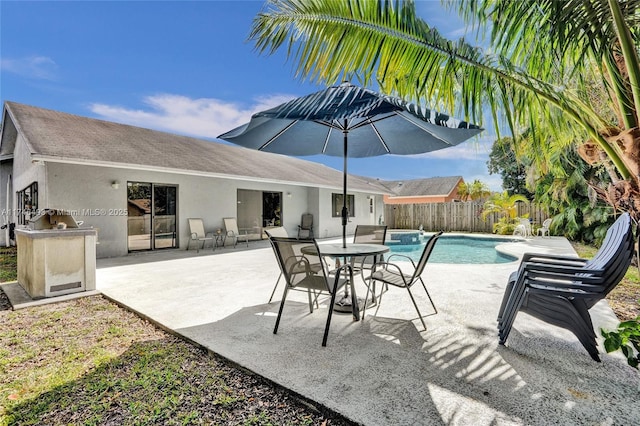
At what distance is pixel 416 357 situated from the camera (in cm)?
301

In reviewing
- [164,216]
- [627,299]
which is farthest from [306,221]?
[627,299]

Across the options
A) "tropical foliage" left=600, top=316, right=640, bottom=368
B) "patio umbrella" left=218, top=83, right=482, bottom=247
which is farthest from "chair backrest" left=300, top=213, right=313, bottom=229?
"tropical foliage" left=600, top=316, right=640, bottom=368

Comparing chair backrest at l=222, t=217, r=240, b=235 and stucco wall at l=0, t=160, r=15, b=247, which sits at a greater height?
stucco wall at l=0, t=160, r=15, b=247

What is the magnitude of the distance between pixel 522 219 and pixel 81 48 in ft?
71.6

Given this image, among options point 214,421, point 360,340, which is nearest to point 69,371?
point 214,421

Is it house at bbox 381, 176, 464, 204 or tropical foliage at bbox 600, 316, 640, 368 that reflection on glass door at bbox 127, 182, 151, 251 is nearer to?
tropical foliage at bbox 600, 316, 640, 368

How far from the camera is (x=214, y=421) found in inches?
87.1

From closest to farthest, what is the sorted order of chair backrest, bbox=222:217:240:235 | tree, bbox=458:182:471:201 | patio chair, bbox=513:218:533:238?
chair backrest, bbox=222:217:240:235 → patio chair, bbox=513:218:533:238 → tree, bbox=458:182:471:201

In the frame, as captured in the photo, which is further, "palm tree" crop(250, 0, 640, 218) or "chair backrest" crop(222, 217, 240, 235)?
"chair backrest" crop(222, 217, 240, 235)

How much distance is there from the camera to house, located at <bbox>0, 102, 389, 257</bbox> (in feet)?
28.2

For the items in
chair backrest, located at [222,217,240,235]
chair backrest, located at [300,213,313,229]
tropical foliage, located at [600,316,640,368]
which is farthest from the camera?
chair backrest, located at [300,213,313,229]

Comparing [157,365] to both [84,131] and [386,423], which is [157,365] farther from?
[84,131]

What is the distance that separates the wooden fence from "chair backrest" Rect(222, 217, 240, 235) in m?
12.3

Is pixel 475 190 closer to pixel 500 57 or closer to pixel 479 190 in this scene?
pixel 479 190
